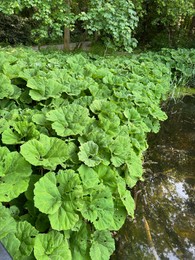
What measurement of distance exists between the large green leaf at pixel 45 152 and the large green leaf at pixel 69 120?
16 cm

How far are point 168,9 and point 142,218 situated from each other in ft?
22.2

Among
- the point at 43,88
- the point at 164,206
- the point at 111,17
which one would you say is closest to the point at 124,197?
the point at 43,88

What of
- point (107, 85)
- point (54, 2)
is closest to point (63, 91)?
point (107, 85)

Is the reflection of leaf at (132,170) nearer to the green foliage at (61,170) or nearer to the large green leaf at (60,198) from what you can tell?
the green foliage at (61,170)

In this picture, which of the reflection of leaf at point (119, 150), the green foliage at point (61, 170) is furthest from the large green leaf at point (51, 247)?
the reflection of leaf at point (119, 150)

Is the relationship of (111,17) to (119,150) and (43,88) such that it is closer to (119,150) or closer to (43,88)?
(43,88)

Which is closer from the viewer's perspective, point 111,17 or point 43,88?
point 43,88

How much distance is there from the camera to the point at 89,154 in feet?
5.34

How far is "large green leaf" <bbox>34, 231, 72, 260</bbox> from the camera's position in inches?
46.4

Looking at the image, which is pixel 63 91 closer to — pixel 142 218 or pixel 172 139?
pixel 142 218

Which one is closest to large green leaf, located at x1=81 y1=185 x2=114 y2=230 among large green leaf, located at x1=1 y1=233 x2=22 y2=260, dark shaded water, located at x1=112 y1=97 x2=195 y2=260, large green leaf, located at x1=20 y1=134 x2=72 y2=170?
large green leaf, located at x1=20 y1=134 x2=72 y2=170

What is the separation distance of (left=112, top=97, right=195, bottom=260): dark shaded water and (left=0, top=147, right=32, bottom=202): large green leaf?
48.7 inches

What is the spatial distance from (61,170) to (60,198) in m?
0.15

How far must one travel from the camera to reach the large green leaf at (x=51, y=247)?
1.18 meters
